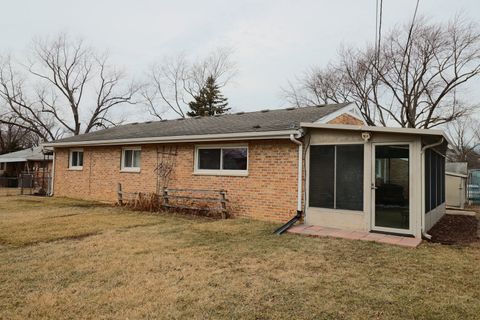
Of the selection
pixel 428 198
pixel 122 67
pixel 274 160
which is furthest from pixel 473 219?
pixel 122 67

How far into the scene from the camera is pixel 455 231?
25.8 feet

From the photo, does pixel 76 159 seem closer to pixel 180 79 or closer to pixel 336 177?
pixel 336 177

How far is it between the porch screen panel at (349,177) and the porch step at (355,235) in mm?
596

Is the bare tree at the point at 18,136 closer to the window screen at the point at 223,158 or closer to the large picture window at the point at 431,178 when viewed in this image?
the window screen at the point at 223,158

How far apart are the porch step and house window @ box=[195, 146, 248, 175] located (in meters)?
2.56

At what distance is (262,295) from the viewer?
3.65 meters

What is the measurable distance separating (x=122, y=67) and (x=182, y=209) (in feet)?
97.4

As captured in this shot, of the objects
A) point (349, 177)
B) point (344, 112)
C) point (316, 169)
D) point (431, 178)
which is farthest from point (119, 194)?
point (431, 178)

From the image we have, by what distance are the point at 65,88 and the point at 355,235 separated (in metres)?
35.6

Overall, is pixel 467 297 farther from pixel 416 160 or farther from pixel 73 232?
pixel 73 232

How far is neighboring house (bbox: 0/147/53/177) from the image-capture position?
23547 millimetres

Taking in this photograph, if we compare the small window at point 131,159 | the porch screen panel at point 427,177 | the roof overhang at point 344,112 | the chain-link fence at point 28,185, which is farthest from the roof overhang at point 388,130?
the chain-link fence at point 28,185

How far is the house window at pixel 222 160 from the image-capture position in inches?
364

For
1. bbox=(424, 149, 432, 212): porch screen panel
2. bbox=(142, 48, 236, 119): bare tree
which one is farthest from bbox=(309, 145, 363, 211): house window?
bbox=(142, 48, 236, 119): bare tree
